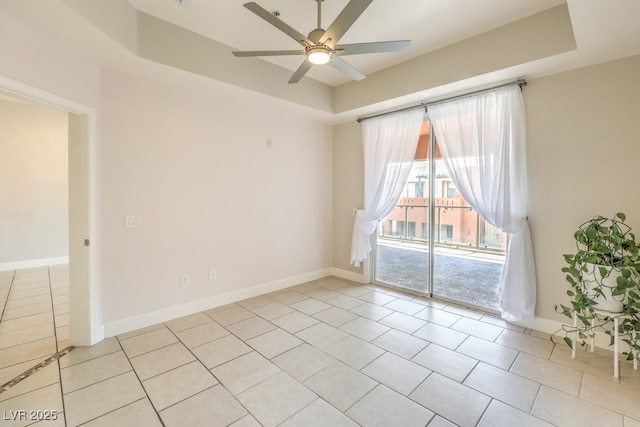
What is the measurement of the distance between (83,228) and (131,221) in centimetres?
40

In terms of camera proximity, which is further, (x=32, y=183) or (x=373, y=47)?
(x=32, y=183)

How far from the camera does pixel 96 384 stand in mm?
2088

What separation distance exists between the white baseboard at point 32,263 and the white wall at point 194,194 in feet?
13.6

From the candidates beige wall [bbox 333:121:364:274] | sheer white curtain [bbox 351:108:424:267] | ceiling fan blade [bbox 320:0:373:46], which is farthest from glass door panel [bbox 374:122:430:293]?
ceiling fan blade [bbox 320:0:373:46]

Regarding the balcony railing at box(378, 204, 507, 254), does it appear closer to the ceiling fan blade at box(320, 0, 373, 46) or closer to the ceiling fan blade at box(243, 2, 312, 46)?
the ceiling fan blade at box(320, 0, 373, 46)

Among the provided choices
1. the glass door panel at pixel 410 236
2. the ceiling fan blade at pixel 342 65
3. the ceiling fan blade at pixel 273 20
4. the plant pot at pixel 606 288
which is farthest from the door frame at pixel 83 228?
the plant pot at pixel 606 288

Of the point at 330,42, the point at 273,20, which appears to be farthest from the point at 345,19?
the point at 273,20

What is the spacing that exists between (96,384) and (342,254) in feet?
11.8

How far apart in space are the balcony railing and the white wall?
59.0 inches

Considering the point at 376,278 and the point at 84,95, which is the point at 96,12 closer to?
the point at 84,95

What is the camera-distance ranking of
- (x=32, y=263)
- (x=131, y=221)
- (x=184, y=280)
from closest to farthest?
(x=131, y=221) → (x=184, y=280) → (x=32, y=263)

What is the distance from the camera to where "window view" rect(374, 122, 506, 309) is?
357 cm

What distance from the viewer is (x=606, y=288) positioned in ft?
7.48

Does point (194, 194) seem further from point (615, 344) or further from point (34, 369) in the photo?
point (615, 344)
